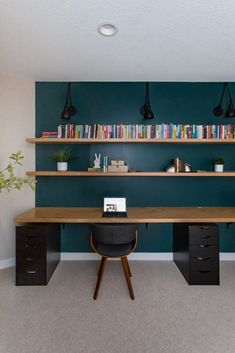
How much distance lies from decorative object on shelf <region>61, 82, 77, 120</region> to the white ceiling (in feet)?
0.69

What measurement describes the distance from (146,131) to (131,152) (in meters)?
0.38

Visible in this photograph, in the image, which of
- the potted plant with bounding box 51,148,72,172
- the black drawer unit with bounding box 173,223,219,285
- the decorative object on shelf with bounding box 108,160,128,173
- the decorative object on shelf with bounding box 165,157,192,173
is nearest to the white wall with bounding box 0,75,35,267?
the potted plant with bounding box 51,148,72,172

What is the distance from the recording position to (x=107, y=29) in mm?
1925

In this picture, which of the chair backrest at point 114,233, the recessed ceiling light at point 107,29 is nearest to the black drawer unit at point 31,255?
the chair backrest at point 114,233

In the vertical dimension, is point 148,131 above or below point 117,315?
above

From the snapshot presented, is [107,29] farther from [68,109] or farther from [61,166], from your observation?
[61,166]

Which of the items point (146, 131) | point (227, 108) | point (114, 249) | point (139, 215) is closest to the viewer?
point (114, 249)

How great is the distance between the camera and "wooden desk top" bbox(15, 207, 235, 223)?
2.47 metres

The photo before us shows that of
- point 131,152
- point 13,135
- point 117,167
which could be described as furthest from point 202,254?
point 13,135

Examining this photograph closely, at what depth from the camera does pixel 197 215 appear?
8.61ft

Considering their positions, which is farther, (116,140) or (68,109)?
(68,109)

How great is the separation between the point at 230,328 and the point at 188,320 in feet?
1.12

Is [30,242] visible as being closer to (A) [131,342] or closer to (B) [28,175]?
(B) [28,175]

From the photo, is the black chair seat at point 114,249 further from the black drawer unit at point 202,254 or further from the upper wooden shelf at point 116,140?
the upper wooden shelf at point 116,140
